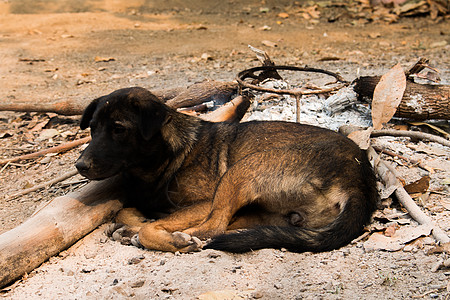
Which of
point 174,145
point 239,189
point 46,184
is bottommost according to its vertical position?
point 46,184

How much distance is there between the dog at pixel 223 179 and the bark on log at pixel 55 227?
0.19m

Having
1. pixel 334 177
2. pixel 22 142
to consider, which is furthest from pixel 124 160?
pixel 22 142

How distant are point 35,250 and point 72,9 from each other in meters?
13.2

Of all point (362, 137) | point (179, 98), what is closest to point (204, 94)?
point (179, 98)

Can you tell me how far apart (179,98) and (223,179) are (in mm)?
2447

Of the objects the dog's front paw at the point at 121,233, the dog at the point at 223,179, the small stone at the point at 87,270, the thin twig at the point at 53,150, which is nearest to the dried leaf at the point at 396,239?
the dog at the point at 223,179

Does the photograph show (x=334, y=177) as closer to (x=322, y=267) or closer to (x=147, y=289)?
(x=322, y=267)

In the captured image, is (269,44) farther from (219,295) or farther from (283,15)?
(219,295)

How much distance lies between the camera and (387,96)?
581cm

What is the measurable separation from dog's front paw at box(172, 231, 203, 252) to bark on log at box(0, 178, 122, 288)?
886mm

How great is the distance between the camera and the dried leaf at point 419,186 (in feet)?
14.3

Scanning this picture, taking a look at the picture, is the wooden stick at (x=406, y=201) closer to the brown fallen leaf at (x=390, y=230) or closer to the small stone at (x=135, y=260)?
the brown fallen leaf at (x=390, y=230)

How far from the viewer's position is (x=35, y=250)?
3604 millimetres

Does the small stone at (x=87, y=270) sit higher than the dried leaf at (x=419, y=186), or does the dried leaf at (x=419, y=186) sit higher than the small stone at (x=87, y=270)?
the dried leaf at (x=419, y=186)
